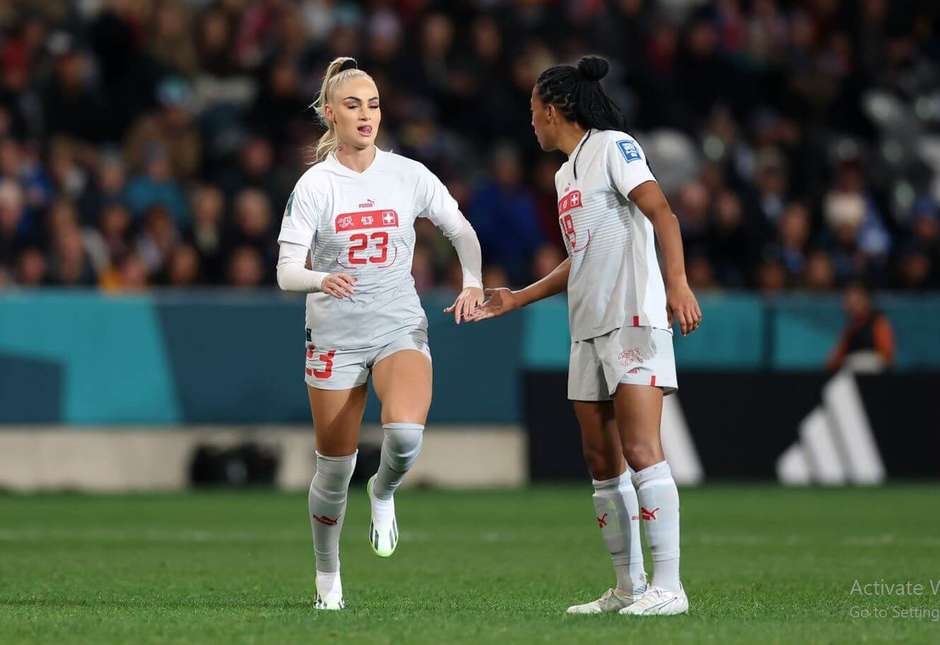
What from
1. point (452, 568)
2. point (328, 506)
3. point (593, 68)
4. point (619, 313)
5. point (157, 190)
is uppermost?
point (157, 190)

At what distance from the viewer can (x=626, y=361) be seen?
716cm

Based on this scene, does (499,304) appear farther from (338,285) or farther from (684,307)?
(684,307)

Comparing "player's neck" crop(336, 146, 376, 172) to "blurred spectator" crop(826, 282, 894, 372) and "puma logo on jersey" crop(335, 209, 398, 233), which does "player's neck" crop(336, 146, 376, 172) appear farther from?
"blurred spectator" crop(826, 282, 894, 372)

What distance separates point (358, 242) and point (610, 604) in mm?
1874

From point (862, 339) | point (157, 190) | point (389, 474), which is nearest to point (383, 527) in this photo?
point (389, 474)

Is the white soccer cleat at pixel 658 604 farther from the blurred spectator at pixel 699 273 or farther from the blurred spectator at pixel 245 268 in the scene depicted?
the blurred spectator at pixel 699 273

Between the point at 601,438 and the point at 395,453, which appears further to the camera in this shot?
the point at 395,453

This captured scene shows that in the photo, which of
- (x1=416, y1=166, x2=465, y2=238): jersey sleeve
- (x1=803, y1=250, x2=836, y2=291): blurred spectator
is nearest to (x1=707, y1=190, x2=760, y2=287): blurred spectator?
(x1=803, y1=250, x2=836, y2=291): blurred spectator

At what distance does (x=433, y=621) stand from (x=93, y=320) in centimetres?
1021

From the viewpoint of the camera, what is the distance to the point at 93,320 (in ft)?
54.2

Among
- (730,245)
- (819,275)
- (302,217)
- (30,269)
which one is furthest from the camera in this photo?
(730,245)

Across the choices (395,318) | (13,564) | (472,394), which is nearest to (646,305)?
(395,318)

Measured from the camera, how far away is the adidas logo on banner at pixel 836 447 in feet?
56.0

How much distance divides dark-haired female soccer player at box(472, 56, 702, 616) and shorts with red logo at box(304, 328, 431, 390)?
1.30 feet
